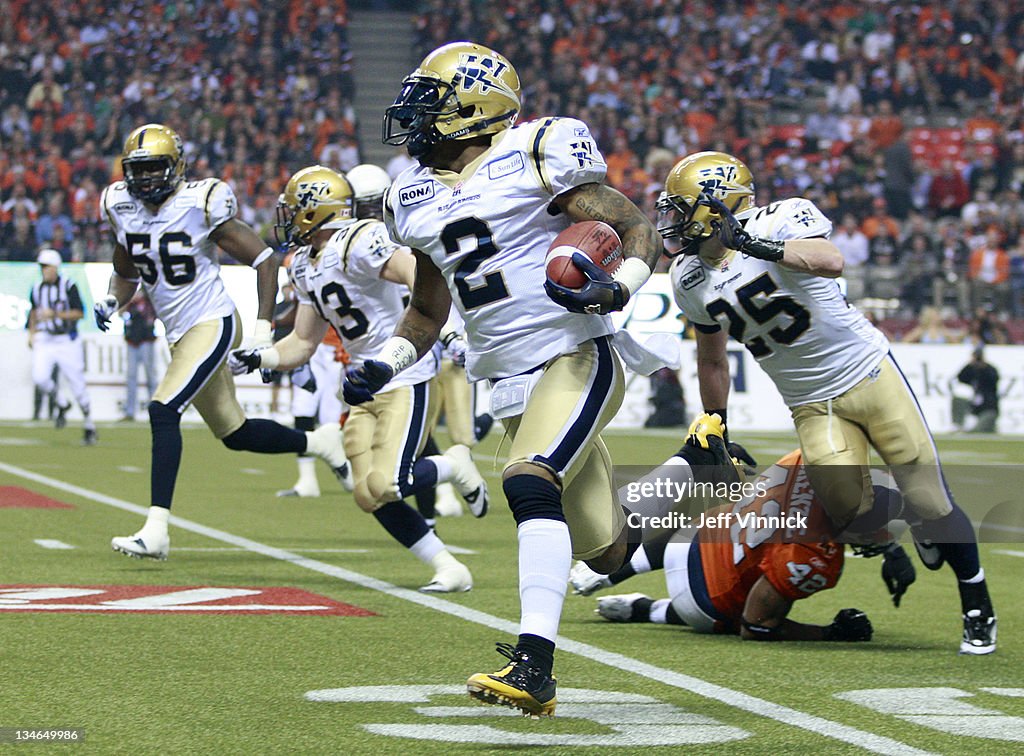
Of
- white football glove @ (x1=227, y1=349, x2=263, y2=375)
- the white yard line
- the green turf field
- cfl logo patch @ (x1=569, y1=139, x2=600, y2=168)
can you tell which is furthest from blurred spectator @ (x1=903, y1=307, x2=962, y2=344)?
cfl logo patch @ (x1=569, y1=139, x2=600, y2=168)

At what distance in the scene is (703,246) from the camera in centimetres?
547

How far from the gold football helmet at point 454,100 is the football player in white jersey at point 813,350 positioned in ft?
3.08

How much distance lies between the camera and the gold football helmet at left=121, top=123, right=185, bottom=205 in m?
7.41

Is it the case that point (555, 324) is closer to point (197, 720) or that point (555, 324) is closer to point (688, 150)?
point (197, 720)

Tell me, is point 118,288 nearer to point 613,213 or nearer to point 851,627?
point 851,627

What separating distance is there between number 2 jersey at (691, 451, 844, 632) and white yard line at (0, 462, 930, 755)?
0.53 meters

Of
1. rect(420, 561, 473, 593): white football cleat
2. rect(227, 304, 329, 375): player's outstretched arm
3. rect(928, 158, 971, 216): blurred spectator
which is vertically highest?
rect(928, 158, 971, 216): blurred spectator

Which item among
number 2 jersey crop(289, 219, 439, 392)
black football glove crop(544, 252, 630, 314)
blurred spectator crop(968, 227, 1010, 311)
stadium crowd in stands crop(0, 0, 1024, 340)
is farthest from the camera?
stadium crowd in stands crop(0, 0, 1024, 340)

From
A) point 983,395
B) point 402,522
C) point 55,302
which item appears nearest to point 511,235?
point 402,522

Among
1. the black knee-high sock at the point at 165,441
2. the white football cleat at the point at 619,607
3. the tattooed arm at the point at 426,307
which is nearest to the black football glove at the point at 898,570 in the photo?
the white football cleat at the point at 619,607

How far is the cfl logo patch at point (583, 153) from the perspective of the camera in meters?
4.21

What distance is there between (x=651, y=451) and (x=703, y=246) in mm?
8886

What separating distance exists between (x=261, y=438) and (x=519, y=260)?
361 cm

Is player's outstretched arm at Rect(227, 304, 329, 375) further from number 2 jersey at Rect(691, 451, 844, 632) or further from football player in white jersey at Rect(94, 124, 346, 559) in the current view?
number 2 jersey at Rect(691, 451, 844, 632)
